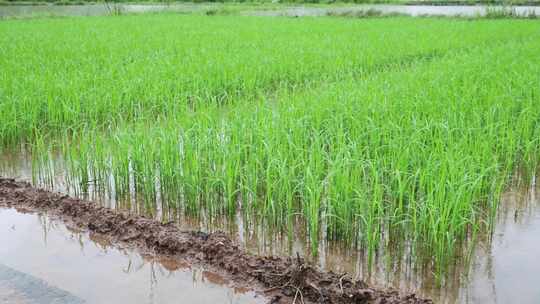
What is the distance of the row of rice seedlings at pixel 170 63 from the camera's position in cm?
620

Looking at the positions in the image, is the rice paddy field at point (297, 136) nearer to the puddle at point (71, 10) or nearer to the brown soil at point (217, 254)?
the brown soil at point (217, 254)

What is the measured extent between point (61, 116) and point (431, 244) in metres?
4.20

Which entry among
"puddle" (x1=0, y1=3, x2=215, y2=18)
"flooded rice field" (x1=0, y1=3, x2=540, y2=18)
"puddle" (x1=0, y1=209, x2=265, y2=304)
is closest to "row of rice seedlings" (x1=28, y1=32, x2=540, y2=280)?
"puddle" (x1=0, y1=209, x2=265, y2=304)

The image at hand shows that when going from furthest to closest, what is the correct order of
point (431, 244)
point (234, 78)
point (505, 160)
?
point (234, 78) → point (505, 160) → point (431, 244)

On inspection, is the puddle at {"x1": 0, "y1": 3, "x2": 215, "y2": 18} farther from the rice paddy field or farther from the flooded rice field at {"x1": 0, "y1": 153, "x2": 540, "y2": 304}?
the flooded rice field at {"x1": 0, "y1": 153, "x2": 540, "y2": 304}

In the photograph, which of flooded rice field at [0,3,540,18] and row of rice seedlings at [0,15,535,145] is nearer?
row of rice seedlings at [0,15,535,145]

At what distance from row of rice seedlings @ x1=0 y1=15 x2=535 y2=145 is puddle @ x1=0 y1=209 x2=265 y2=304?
5.98ft

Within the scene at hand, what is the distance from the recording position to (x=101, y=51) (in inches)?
421

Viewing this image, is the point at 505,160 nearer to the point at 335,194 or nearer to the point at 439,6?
the point at 335,194

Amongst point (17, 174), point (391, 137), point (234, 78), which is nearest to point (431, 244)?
point (391, 137)

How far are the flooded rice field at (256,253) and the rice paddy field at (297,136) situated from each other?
7 centimetres

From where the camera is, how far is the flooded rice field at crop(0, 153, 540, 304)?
3.15 m

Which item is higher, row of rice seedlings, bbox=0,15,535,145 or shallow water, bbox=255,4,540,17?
shallow water, bbox=255,4,540,17

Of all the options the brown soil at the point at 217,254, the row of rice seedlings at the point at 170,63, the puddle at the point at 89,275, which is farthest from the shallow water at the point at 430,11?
the puddle at the point at 89,275
